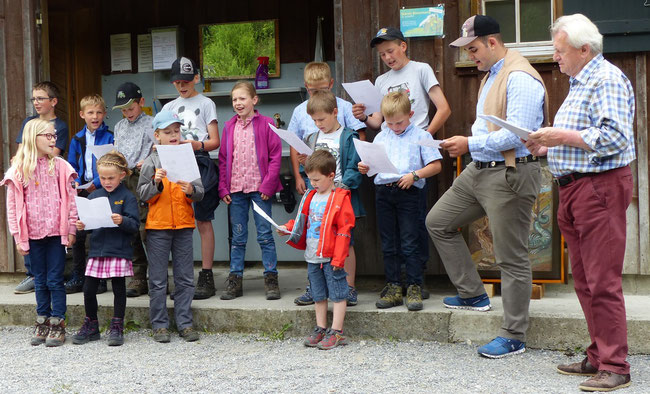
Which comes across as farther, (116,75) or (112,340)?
(116,75)

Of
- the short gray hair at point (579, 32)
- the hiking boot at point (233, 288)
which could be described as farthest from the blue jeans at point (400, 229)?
the short gray hair at point (579, 32)

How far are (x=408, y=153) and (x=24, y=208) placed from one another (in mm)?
2546

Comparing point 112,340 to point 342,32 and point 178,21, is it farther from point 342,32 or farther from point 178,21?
point 178,21

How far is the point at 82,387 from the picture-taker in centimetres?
384

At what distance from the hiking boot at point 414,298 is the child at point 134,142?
2.03m

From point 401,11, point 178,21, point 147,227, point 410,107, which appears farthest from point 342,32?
point 178,21

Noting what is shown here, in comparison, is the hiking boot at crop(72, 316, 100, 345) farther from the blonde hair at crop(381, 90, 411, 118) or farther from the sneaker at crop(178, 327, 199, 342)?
the blonde hair at crop(381, 90, 411, 118)

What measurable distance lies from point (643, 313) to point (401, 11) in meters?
2.63

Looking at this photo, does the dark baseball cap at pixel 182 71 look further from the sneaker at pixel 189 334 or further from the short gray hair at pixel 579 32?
the short gray hair at pixel 579 32

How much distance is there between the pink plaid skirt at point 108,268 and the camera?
15.3ft

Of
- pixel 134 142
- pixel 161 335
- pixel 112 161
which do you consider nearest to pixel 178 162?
pixel 112 161

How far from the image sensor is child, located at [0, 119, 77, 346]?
4.77m

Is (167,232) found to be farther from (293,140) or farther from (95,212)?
(293,140)

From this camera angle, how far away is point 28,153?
4.82m
